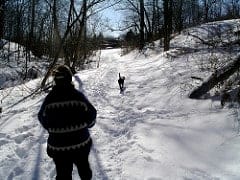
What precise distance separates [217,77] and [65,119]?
5.07 meters

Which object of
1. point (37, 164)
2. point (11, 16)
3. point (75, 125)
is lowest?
point (37, 164)

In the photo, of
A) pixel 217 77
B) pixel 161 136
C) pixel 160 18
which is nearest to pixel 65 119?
pixel 161 136

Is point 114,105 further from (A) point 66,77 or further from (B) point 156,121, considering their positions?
(A) point 66,77

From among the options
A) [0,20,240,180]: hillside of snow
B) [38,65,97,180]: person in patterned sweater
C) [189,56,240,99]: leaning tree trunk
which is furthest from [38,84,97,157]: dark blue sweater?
[189,56,240,99]: leaning tree trunk

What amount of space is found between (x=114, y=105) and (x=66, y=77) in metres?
6.01

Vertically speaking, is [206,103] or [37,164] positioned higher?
[206,103]

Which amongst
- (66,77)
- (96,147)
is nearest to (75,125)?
(66,77)

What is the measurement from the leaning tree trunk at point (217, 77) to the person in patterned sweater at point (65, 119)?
188 inches

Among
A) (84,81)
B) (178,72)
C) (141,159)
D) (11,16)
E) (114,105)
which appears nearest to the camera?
(141,159)

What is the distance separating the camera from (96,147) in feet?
21.5

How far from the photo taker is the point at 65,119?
152 inches

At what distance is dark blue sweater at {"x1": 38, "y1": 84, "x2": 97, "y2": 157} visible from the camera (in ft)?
12.7

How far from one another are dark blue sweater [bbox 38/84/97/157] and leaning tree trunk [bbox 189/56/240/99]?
15.8 ft

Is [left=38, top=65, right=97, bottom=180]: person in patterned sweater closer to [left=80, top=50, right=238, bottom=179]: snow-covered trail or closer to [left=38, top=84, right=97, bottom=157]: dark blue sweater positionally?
[left=38, top=84, right=97, bottom=157]: dark blue sweater
